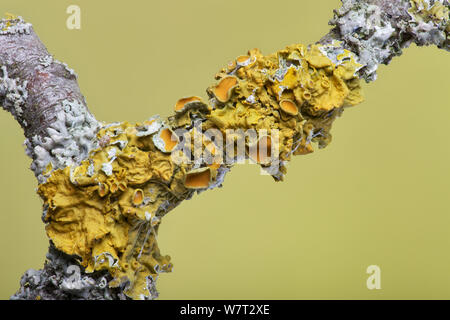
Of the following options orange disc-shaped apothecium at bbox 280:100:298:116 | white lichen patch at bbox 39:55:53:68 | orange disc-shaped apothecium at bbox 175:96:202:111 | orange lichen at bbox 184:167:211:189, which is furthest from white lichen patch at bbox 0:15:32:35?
orange disc-shaped apothecium at bbox 280:100:298:116

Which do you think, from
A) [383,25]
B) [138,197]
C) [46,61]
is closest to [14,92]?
[46,61]

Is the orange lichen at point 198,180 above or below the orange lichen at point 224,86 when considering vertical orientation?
below

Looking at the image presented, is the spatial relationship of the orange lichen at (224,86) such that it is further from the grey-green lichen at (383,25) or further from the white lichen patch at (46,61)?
the white lichen patch at (46,61)

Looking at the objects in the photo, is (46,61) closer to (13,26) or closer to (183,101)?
(13,26)

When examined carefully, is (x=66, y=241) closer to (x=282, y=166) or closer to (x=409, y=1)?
(x=282, y=166)

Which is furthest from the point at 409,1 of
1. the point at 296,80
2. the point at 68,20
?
the point at 68,20

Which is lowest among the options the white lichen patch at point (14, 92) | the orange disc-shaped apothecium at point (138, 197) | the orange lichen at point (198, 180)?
the orange disc-shaped apothecium at point (138, 197)

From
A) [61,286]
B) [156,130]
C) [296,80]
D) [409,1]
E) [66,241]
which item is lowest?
[61,286]

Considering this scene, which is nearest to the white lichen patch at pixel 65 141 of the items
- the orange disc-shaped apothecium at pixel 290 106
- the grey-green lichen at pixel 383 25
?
the orange disc-shaped apothecium at pixel 290 106
